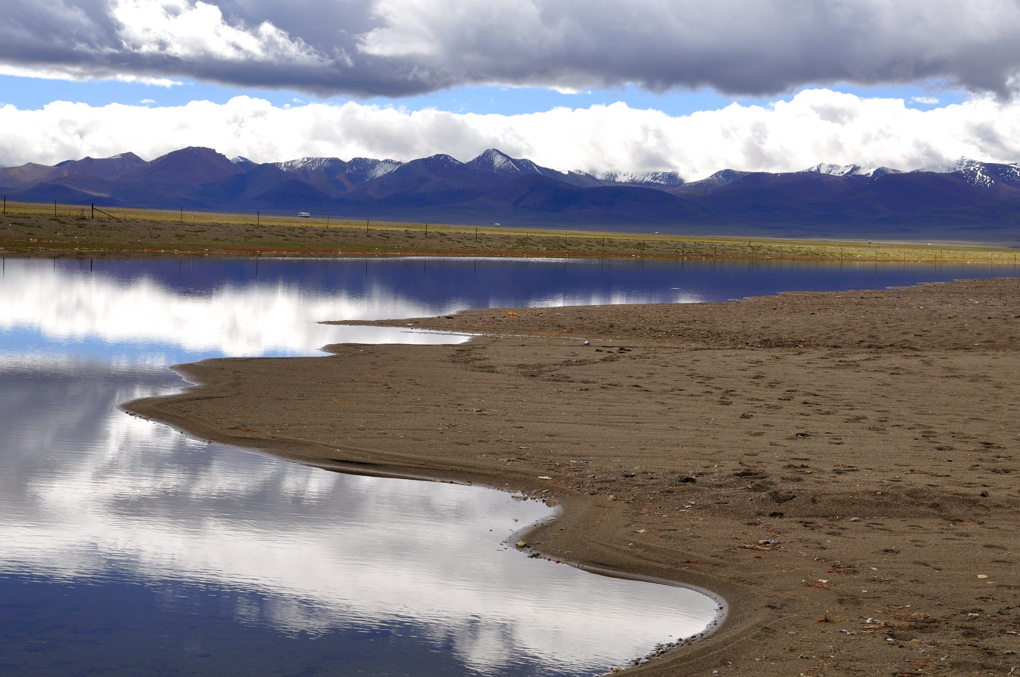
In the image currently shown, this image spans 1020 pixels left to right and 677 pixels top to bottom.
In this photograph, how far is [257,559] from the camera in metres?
11.6

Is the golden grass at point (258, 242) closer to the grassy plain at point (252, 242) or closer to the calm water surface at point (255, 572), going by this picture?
the grassy plain at point (252, 242)

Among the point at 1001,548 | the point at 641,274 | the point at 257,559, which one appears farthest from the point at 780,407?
the point at 641,274

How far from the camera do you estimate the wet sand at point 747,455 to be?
9.45 m

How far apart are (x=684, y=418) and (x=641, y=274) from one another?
62906 mm

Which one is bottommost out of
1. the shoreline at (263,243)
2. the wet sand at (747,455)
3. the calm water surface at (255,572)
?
the calm water surface at (255,572)

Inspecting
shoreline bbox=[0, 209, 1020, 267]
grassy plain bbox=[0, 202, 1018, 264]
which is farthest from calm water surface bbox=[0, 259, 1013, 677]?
grassy plain bbox=[0, 202, 1018, 264]

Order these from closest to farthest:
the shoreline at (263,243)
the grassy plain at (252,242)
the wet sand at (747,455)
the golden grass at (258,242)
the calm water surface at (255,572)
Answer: the calm water surface at (255,572) → the wet sand at (747,455) → the shoreline at (263,243) → the grassy plain at (252,242) → the golden grass at (258,242)

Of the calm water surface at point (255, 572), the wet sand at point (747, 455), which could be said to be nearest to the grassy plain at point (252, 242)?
the wet sand at point (747, 455)

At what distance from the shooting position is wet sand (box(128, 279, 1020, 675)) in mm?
9451

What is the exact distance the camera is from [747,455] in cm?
1520

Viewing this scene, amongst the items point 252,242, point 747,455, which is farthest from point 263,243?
point 747,455

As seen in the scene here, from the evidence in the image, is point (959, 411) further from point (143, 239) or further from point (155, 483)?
point (143, 239)

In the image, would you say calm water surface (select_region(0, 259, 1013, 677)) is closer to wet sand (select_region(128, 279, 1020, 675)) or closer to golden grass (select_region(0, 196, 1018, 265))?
wet sand (select_region(128, 279, 1020, 675))

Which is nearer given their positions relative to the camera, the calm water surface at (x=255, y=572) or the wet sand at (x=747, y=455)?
the calm water surface at (x=255, y=572)
